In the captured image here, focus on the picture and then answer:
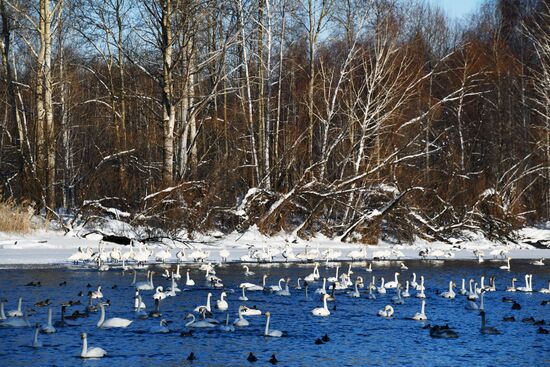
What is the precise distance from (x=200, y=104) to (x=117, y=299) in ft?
55.4

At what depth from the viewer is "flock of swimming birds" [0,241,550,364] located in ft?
54.5

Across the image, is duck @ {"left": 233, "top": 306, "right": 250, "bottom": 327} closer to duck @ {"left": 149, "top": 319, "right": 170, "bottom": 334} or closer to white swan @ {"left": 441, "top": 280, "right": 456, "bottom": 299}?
duck @ {"left": 149, "top": 319, "right": 170, "bottom": 334}

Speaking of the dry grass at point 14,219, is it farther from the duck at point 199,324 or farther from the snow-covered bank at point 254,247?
the duck at point 199,324

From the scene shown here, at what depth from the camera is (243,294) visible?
2072 centimetres

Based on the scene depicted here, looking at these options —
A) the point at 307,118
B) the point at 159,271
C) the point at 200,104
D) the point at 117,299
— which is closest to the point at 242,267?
the point at 159,271

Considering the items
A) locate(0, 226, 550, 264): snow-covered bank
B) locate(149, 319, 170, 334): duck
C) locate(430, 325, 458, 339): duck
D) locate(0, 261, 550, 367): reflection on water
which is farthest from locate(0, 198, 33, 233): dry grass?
locate(430, 325, 458, 339): duck

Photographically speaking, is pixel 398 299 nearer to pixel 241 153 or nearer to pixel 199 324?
pixel 199 324

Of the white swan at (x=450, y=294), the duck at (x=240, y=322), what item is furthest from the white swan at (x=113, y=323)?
the white swan at (x=450, y=294)

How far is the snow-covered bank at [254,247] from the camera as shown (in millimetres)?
28580

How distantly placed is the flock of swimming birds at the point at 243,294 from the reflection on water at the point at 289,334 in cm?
18

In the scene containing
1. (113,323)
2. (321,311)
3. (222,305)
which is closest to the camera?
(113,323)

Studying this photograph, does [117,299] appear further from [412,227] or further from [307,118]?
[307,118]

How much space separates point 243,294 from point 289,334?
4.20 m

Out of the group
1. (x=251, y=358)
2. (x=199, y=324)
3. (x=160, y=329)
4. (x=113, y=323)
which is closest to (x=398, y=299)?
(x=199, y=324)
